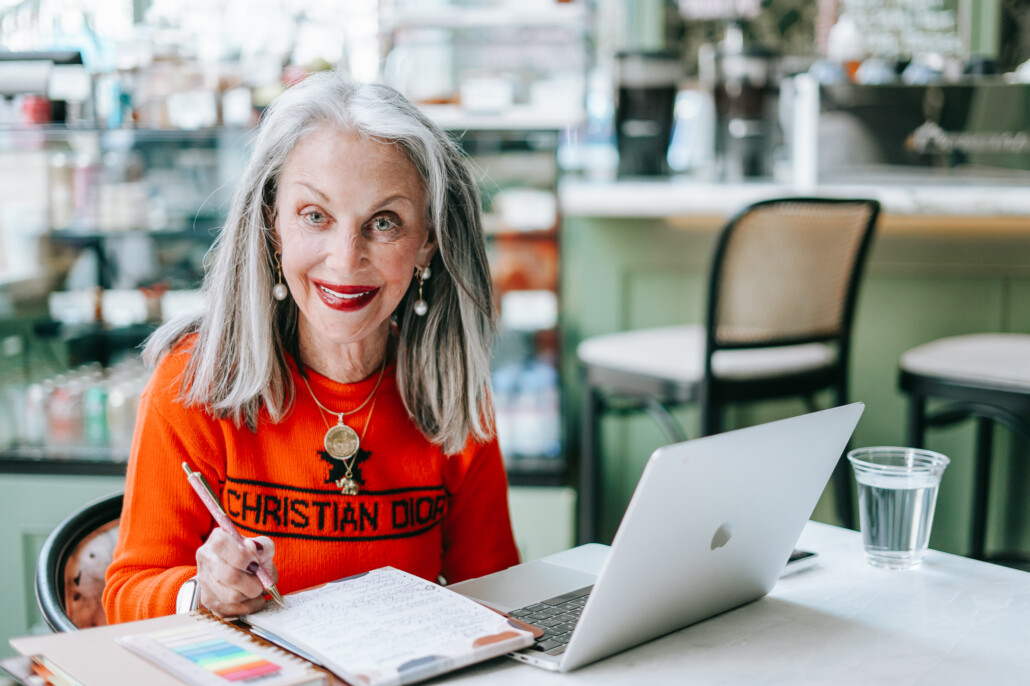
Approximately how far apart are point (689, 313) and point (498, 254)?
619 mm

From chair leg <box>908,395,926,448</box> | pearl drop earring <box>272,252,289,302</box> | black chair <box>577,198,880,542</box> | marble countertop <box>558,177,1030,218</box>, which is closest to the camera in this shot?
pearl drop earring <box>272,252,289,302</box>

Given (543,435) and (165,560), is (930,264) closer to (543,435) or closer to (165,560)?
(543,435)

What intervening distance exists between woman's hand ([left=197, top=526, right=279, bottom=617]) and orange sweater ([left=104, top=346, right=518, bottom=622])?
264mm

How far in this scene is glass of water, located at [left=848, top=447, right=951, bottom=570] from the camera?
4.00 ft

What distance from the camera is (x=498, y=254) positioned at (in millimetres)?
2893

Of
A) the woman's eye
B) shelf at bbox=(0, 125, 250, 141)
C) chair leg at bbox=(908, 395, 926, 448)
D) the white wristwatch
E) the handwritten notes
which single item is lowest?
chair leg at bbox=(908, 395, 926, 448)

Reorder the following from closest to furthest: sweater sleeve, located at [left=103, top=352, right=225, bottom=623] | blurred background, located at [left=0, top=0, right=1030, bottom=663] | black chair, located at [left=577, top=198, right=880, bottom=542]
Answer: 1. sweater sleeve, located at [left=103, top=352, right=225, bottom=623]
2. black chair, located at [left=577, top=198, right=880, bottom=542]
3. blurred background, located at [left=0, top=0, right=1030, bottom=663]

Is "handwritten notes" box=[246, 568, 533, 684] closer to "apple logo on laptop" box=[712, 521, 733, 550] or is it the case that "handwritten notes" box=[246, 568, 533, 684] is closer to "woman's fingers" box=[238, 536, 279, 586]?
"woman's fingers" box=[238, 536, 279, 586]

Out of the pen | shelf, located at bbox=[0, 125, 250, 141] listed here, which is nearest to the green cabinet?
shelf, located at bbox=[0, 125, 250, 141]

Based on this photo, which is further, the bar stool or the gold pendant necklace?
the bar stool

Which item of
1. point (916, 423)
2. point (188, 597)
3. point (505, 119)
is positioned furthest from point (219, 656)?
point (505, 119)

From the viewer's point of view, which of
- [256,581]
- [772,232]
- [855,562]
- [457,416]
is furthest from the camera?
[772,232]

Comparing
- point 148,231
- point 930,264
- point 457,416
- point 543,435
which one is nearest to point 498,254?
point 543,435

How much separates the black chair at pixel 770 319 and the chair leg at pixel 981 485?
362 millimetres
